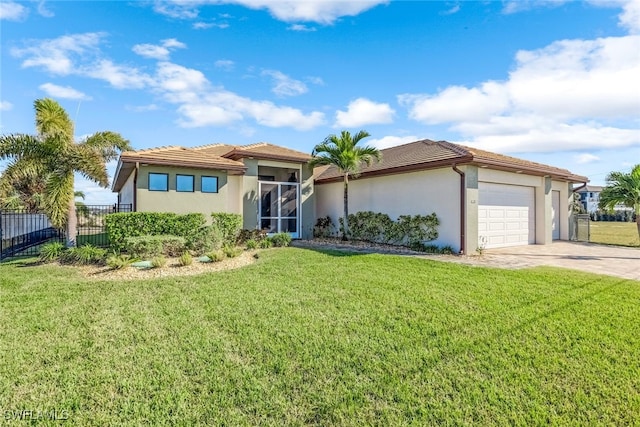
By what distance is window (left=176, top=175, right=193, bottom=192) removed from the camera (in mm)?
13887

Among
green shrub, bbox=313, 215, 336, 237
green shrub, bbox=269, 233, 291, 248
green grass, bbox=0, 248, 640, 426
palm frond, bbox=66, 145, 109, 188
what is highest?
palm frond, bbox=66, 145, 109, 188

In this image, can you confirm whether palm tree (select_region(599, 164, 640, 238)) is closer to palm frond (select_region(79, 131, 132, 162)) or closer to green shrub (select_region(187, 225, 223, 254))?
green shrub (select_region(187, 225, 223, 254))

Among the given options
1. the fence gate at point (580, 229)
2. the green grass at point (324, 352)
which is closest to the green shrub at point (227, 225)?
the green grass at point (324, 352)

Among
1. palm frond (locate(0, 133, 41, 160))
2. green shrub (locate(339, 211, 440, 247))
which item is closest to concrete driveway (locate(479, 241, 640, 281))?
green shrub (locate(339, 211, 440, 247))

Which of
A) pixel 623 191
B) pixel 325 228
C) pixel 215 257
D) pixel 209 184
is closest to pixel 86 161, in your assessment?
pixel 209 184

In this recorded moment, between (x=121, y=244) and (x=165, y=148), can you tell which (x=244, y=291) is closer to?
(x=121, y=244)

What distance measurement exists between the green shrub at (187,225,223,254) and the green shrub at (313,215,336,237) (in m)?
7.72

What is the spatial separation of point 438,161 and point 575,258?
6042mm

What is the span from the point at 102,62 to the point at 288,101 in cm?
837

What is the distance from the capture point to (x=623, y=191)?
55.3ft

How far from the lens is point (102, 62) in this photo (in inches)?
510

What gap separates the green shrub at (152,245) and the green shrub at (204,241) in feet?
1.65

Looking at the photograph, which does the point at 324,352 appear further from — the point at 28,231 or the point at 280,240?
the point at 28,231

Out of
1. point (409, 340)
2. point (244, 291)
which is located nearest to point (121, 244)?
point (244, 291)
